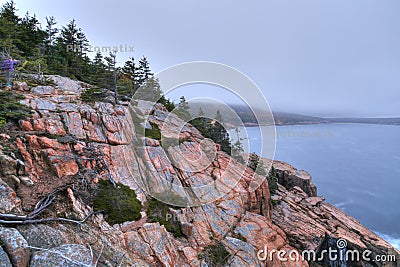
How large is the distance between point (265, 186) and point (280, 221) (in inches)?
109

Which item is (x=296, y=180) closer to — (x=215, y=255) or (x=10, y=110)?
(x=215, y=255)

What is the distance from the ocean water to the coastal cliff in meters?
9.46

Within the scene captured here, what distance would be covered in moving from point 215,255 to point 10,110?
10.4m

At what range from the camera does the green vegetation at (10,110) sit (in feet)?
23.7

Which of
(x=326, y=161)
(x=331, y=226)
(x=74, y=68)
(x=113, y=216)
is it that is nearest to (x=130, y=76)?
(x=74, y=68)

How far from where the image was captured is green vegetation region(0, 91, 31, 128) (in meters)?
7.22

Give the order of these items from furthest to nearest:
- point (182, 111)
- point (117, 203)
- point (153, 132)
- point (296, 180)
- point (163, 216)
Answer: point (296, 180), point (182, 111), point (153, 132), point (163, 216), point (117, 203)

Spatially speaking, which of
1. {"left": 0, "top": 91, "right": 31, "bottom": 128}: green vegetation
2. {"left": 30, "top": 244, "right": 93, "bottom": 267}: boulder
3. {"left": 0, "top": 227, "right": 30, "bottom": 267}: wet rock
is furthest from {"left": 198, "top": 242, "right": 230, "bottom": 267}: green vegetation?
{"left": 0, "top": 91, "right": 31, "bottom": 128}: green vegetation

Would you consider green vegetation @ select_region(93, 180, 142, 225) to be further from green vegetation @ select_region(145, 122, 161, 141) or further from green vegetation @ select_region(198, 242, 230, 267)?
green vegetation @ select_region(145, 122, 161, 141)

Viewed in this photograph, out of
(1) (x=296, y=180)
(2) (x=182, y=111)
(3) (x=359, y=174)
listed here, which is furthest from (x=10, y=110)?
(3) (x=359, y=174)

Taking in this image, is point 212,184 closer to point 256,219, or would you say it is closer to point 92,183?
point 256,219

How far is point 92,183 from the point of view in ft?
22.5

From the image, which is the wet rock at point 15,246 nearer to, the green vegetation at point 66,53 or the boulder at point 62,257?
the boulder at point 62,257

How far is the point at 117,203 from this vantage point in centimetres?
671
